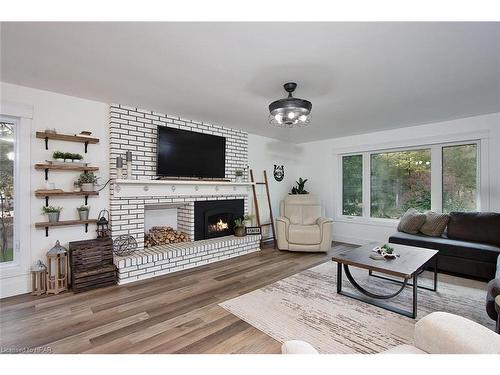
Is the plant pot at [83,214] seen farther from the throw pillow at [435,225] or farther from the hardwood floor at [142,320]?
the throw pillow at [435,225]

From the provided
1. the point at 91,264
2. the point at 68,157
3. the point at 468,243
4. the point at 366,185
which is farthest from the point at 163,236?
the point at 468,243

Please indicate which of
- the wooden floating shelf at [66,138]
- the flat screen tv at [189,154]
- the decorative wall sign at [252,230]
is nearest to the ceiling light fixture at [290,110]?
the flat screen tv at [189,154]

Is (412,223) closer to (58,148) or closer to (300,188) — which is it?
(300,188)

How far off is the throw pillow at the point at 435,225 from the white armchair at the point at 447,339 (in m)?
2.96

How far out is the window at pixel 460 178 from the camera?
380 cm

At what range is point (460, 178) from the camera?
154 inches

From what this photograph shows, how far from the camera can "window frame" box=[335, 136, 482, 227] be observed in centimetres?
366

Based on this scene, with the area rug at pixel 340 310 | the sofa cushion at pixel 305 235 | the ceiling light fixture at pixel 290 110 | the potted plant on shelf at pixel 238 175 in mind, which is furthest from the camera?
the potted plant on shelf at pixel 238 175

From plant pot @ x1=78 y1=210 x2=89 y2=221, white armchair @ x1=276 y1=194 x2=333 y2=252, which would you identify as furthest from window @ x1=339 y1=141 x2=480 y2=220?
plant pot @ x1=78 y1=210 x2=89 y2=221

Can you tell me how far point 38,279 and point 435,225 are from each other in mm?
5226

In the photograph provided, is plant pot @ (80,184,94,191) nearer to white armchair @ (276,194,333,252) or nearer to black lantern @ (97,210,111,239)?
black lantern @ (97,210,111,239)

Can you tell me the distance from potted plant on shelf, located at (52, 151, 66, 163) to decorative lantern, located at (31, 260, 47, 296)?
1.16 m
